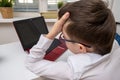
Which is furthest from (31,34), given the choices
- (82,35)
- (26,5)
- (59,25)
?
(26,5)

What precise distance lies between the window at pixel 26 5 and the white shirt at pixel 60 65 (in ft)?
4.56

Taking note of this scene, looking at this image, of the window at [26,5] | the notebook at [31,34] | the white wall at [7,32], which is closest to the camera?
the notebook at [31,34]

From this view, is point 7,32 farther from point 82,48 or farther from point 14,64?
point 82,48

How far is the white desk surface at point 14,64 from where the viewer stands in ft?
3.04

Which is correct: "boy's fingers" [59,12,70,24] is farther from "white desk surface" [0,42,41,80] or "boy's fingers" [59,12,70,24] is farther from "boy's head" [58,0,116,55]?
"white desk surface" [0,42,41,80]

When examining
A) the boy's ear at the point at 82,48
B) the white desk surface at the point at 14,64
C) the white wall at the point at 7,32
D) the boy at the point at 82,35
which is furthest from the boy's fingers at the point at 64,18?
the white wall at the point at 7,32

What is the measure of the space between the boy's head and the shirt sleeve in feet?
0.46

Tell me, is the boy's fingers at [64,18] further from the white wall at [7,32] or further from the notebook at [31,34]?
the white wall at [7,32]

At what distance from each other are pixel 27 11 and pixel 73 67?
1.63 meters

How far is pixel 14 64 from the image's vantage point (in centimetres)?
108

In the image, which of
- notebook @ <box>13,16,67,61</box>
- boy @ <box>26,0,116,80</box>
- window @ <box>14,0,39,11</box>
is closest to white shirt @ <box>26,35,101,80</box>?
boy @ <box>26,0,116,80</box>

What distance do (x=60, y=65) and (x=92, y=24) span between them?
0.73 feet

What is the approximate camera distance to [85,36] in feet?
2.37

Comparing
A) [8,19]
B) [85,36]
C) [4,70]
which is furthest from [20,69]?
[8,19]
